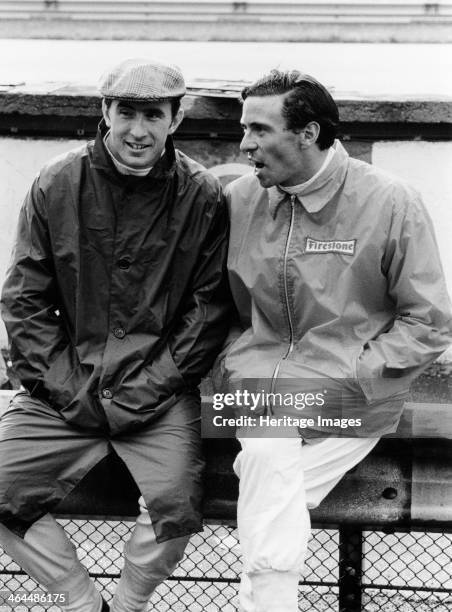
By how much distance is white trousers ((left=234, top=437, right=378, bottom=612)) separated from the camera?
8.70 ft

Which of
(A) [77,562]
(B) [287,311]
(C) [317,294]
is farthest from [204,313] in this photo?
(A) [77,562]

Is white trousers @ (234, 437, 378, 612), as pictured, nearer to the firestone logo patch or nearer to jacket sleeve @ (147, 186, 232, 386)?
jacket sleeve @ (147, 186, 232, 386)

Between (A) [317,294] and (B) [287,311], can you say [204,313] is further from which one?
(A) [317,294]

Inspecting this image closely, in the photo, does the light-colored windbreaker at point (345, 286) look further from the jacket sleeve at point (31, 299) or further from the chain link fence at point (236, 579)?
the chain link fence at point (236, 579)

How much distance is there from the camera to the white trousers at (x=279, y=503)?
104 inches

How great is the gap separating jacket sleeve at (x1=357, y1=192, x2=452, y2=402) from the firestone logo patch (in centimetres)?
11

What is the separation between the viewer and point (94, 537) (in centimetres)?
450

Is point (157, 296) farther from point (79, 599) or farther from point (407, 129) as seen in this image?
point (407, 129)

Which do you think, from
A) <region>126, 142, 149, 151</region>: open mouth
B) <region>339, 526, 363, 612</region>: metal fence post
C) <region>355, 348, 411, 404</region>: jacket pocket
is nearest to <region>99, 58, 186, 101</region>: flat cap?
<region>126, 142, 149, 151</region>: open mouth

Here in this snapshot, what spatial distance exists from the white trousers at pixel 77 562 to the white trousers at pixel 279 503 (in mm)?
278

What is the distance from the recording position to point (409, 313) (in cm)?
284

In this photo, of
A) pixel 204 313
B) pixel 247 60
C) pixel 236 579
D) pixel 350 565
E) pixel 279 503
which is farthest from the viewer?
pixel 247 60

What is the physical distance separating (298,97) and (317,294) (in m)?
0.61

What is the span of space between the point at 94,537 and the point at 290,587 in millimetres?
2024
